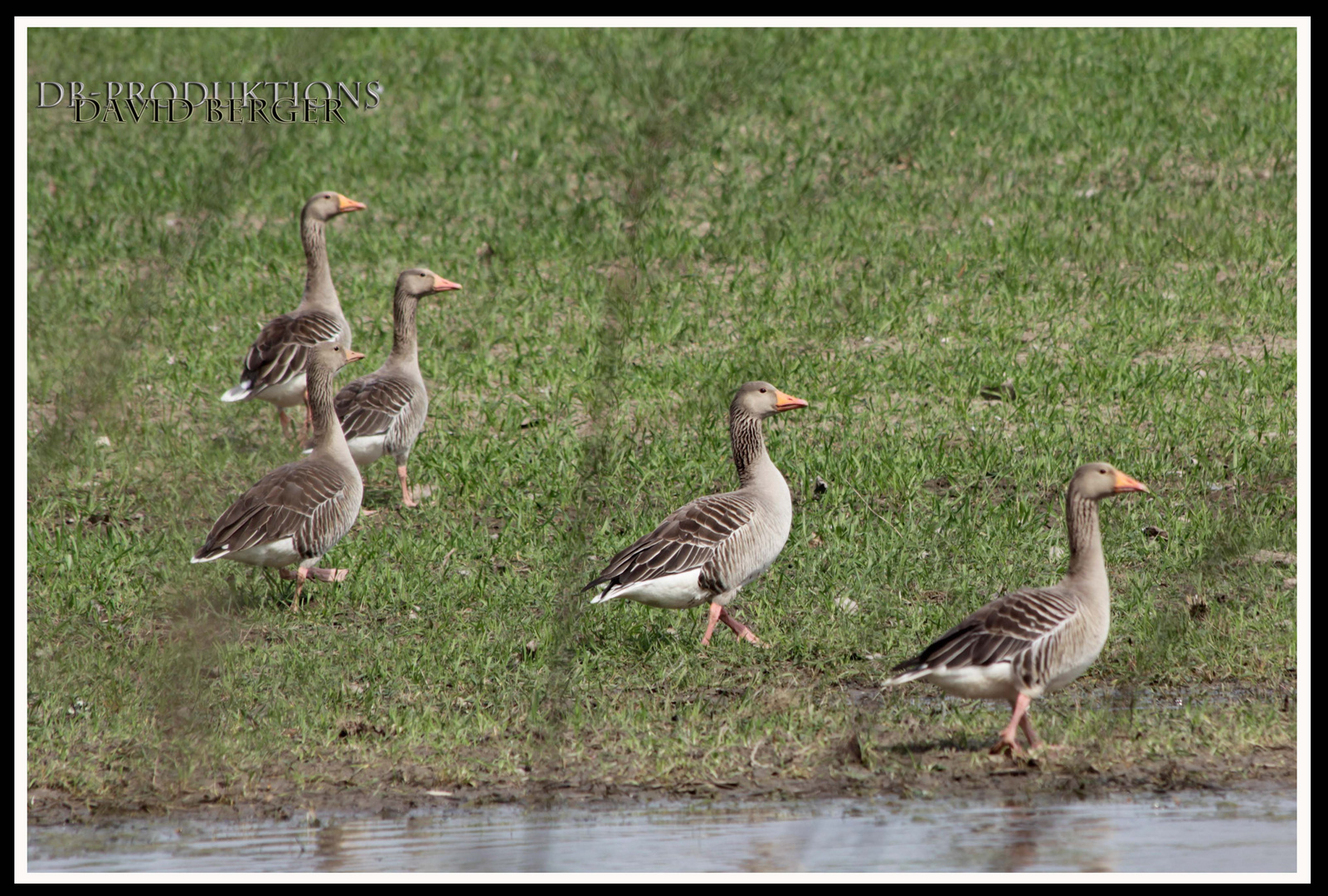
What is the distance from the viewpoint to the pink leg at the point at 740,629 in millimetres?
6801

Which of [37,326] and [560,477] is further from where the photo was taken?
[37,326]

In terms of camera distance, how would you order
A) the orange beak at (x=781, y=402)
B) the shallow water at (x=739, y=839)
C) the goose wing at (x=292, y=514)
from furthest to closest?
the orange beak at (x=781, y=402)
the goose wing at (x=292, y=514)
the shallow water at (x=739, y=839)

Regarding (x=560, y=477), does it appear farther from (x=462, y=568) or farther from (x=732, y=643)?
(x=732, y=643)

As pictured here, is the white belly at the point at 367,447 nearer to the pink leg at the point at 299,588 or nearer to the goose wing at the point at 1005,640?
the pink leg at the point at 299,588

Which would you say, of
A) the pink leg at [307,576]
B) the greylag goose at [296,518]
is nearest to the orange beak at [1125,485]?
the greylag goose at [296,518]

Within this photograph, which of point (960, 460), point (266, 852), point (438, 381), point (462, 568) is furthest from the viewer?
point (438, 381)

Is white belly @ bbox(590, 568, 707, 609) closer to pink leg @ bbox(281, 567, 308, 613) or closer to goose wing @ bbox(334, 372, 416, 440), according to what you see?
pink leg @ bbox(281, 567, 308, 613)

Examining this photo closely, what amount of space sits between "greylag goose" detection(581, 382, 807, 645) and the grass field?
26 cm

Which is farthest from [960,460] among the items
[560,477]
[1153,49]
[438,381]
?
[1153,49]

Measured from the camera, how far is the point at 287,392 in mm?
9977

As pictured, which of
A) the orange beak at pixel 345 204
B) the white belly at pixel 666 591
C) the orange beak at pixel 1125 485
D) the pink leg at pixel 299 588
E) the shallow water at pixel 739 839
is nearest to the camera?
the shallow water at pixel 739 839

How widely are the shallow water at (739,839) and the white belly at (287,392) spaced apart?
200 inches

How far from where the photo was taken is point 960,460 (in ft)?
28.9

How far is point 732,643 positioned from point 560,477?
2468 millimetres
